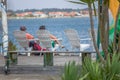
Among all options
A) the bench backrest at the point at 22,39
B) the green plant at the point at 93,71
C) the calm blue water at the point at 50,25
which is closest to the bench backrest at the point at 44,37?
the bench backrest at the point at 22,39

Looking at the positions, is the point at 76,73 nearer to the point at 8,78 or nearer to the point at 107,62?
the point at 107,62

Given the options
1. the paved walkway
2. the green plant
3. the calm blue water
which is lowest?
the paved walkway

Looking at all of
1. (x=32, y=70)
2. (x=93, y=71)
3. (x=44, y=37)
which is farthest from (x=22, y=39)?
(x=93, y=71)

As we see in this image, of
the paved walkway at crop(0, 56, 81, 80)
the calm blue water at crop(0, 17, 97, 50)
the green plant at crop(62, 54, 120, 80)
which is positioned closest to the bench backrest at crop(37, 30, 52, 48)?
the paved walkway at crop(0, 56, 81, 80)

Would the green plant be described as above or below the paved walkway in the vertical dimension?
above

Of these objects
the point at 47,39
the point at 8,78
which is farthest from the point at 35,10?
the point at 8,78

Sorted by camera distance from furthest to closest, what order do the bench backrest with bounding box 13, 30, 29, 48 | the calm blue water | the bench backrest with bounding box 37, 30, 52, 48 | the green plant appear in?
the calm blue water, the bench backrest with bounding box 13, 30, 29, 48, the bench backrest with bounding box 37, 30, 52, 48, the green plant

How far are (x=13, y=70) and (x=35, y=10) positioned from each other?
7.10 ft

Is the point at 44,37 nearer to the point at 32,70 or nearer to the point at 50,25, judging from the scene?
the point at 32,70

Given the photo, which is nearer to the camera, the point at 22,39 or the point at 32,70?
the point at 32,70

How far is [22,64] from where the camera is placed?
11.2 meters

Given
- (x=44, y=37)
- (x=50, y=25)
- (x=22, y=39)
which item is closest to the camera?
(x=44, y=37)

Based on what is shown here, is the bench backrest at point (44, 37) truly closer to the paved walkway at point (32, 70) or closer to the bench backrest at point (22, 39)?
the bench backrest at point (22, 39)

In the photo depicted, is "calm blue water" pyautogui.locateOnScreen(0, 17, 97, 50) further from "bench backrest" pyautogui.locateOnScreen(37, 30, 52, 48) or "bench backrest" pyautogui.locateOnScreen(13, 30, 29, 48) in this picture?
A: "bench backrest" pyautogui.locateOnScreen(37, 30, 52, 48)
